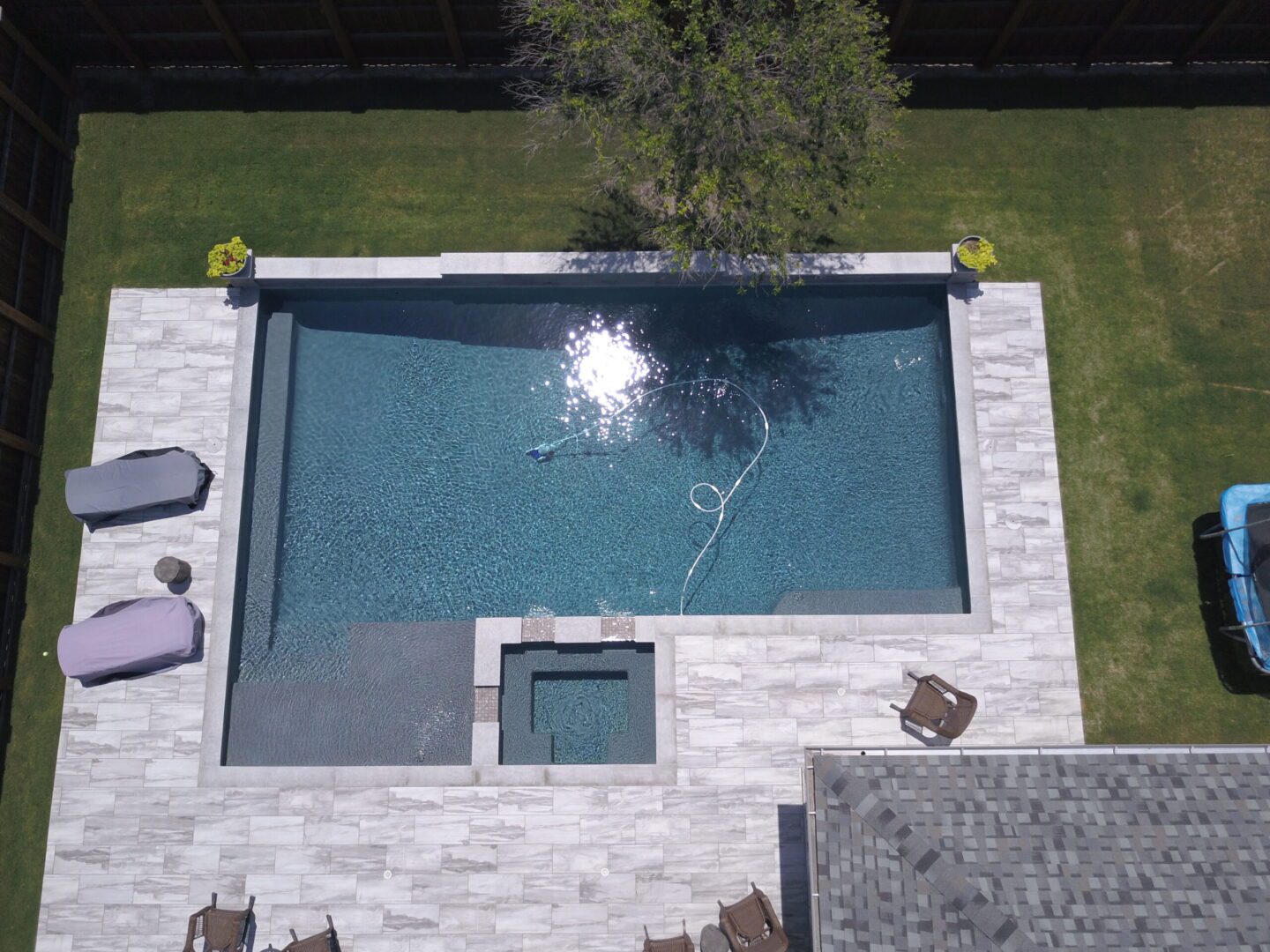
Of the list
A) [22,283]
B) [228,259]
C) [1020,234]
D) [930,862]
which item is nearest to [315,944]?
[930,862]

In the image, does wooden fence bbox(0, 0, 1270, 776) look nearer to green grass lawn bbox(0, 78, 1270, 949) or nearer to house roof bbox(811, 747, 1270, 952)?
green grass lawn bbox(0, 78, 1270, 949)

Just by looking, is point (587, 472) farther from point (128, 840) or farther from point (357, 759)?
point (128, 840)

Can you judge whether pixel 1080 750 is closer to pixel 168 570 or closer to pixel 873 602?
pixel 873 602

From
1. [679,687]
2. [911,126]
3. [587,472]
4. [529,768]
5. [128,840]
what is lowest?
[128,840]

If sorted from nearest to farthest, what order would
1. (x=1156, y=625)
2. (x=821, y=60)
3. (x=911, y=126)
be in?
(x=821, y=60) < (x=1156, y=625) < (x=911, y=126)

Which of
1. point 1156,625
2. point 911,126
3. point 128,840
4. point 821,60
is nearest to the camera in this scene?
point 821,60

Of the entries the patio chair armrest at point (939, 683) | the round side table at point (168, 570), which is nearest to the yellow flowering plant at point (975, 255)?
the patio chair armrest at point (939, 683)

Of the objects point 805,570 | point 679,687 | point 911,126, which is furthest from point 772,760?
point 911,126

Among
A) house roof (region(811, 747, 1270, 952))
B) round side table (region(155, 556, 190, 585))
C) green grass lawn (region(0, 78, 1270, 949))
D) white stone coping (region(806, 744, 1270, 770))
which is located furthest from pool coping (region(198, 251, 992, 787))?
house roof (region(811, 747, 1270, 952))

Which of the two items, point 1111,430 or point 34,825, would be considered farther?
point 1111,430
